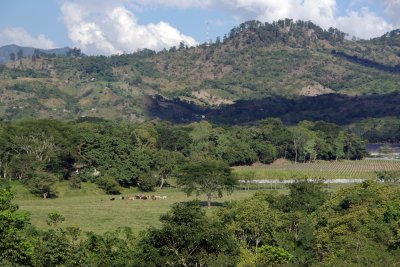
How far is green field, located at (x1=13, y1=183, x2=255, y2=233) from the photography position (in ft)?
240

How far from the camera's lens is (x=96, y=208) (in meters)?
86.9

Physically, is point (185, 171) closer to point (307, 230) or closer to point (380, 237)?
point (307, 230)

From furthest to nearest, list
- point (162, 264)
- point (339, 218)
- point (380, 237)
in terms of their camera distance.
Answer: point (339, 218)
point (380, 237)
point (162, 264)

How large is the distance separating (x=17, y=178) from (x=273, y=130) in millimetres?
84453

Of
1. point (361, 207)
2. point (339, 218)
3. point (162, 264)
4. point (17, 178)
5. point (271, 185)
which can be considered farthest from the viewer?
point (271, 185)

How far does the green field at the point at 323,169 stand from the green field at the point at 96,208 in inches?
775

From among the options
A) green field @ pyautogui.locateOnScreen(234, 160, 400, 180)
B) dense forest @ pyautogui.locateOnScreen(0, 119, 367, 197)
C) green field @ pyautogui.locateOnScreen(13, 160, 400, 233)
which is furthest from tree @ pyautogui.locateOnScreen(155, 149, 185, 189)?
green field @ pyautogui.locateOnScreen(234, 160, 400, 180)

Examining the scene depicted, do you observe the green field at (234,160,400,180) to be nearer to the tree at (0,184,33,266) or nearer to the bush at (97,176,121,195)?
the bush at (97,176,121,195)

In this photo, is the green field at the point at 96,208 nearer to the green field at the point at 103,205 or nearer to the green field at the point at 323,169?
the green field at the point at 103,205

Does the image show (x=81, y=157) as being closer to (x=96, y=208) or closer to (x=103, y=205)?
(x=103, y=205)

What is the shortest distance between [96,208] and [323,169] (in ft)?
259

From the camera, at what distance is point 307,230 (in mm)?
56094

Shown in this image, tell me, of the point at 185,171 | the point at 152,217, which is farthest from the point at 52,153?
the point at 152,217

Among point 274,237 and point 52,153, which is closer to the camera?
point 274,237
